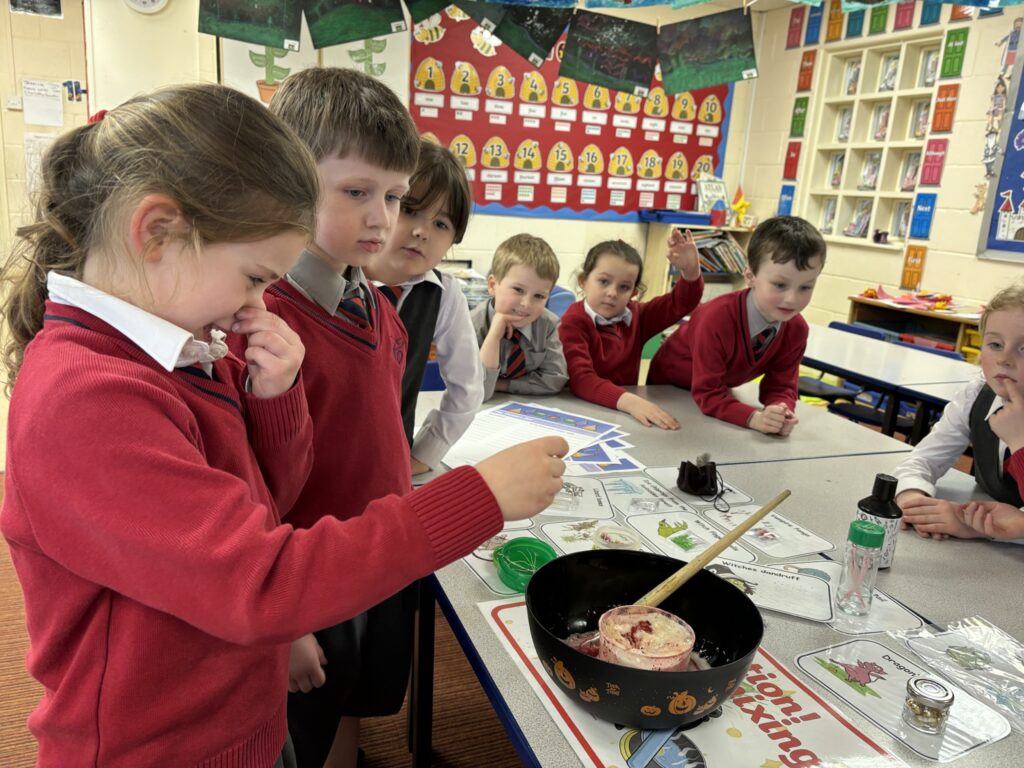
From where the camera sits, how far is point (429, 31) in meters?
4.76

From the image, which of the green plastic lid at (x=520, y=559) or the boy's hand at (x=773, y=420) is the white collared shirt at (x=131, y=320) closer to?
the green plastic lid at (x=520, y=559)

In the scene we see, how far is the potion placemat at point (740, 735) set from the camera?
757 millimetres

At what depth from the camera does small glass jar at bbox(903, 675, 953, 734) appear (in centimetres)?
80

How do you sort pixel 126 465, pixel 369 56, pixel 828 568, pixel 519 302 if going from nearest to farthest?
pixel 126 465 < pixel 828 568 < pixel 519 302 < pixel 369 56

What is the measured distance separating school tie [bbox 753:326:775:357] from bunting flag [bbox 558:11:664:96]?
55.9 inches

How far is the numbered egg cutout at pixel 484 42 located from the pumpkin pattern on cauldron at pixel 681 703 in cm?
492

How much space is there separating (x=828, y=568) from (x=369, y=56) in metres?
4.34

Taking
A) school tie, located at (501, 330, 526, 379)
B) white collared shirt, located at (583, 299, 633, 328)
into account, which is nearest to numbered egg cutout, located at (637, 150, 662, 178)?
white collared shirt, located at (583, 299, 633, 328)

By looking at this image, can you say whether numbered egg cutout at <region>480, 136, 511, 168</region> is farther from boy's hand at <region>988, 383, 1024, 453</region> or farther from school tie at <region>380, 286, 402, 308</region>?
boy's hand at <region>988, 383, 1024, 453</region>

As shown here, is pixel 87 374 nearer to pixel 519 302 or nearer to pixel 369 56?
pixel 519 302

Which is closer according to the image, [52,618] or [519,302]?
[52,618]

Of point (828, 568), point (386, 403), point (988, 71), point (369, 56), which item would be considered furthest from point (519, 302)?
point (988, 71)

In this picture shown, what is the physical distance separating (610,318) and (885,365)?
4.38 feet

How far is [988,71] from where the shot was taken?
4.22 m
